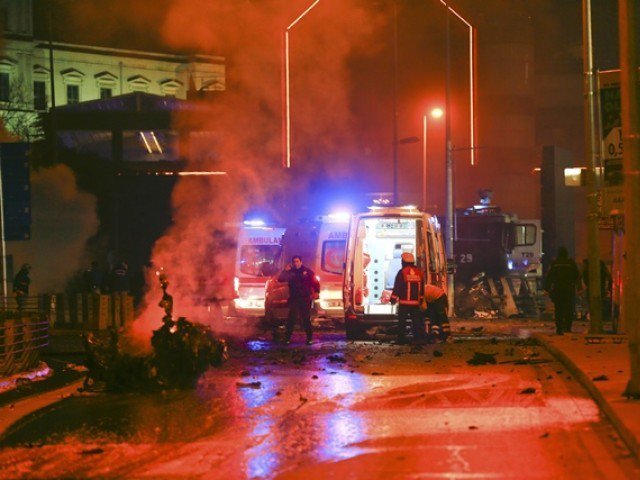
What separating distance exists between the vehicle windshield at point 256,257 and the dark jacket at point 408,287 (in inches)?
259

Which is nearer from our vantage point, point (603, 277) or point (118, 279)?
point (603, 277)

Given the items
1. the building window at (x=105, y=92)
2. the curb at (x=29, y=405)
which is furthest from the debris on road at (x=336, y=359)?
the building window at (x=105, y=92)

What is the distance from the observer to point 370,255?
19.3 metres

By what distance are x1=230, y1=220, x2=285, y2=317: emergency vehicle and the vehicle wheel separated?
4.64 m

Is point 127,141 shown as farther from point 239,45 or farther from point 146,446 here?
point 146,446

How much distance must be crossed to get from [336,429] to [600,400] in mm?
2728

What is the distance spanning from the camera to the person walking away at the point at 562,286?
1708cm

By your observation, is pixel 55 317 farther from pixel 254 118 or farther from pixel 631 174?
pixel 631 174

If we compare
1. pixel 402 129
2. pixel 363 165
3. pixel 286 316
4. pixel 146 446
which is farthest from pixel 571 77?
pixel 146 446

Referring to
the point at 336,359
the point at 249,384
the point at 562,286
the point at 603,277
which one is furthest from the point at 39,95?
the point at 249,384

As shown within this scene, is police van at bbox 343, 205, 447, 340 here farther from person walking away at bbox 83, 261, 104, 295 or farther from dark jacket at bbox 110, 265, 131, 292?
person walking away at bbox 83, 261, 104, 295

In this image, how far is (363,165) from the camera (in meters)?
39.2

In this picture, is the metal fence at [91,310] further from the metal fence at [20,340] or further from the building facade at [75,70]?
the building facade at [75,70]

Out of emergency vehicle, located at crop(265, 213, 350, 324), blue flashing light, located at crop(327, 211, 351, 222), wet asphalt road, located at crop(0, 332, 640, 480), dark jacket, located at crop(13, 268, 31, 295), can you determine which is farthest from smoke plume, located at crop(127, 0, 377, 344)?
wet asphalt road, located at crop(0, 332, 640, 480)
